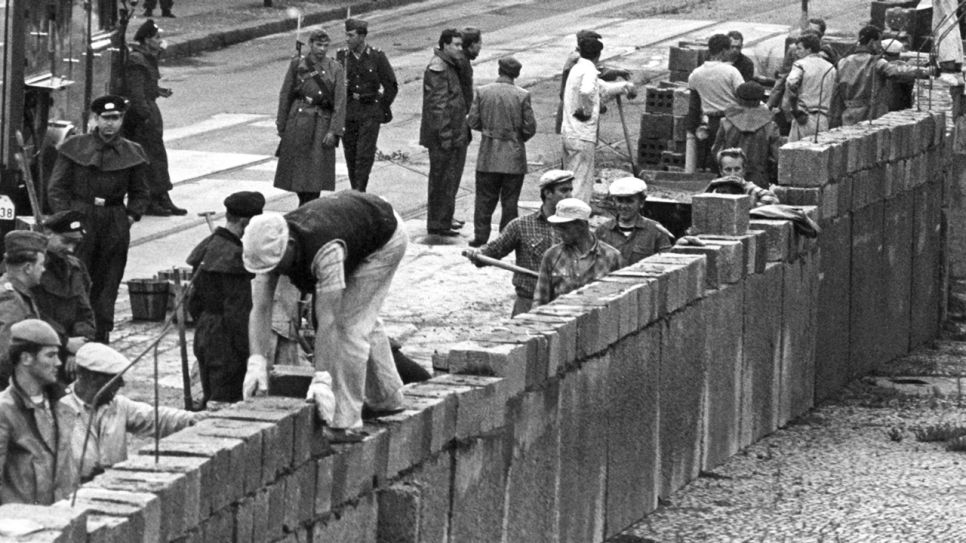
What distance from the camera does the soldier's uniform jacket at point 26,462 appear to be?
9047 mm

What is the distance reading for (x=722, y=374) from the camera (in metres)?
15.5

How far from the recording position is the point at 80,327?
12852mm

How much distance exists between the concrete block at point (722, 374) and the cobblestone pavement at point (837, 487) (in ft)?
0.54

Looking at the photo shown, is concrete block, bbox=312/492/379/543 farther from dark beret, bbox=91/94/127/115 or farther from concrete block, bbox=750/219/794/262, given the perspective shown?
concrete block, bbox=750/219/794/262

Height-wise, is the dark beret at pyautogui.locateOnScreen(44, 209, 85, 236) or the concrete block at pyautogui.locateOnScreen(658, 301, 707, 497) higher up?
the dark beret at pyautogui.locateOnScreen(44, 209, 85, 236)

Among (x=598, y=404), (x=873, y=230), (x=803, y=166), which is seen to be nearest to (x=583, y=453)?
(x=598, y=404)

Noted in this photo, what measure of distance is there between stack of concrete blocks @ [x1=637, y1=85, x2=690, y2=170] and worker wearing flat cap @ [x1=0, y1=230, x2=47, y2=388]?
12.0 meters

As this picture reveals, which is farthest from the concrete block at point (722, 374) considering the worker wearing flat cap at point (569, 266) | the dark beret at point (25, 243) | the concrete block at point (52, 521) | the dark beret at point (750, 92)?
the concrete block at point (52, 521)

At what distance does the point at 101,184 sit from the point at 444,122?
5.20 metres

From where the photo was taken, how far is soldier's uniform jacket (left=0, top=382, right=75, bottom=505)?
29.7 ft

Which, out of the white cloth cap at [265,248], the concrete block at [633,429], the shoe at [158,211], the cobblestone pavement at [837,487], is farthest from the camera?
the shoe at [158,211]

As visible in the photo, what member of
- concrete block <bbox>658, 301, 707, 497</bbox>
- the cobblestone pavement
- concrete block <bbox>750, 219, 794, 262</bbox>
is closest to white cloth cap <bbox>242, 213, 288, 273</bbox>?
the cobblestone pavement

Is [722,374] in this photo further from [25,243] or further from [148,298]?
[25,243]

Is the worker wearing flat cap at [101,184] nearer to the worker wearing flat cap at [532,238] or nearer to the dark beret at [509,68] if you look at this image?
the worker wearing flat cap at [532,238]
